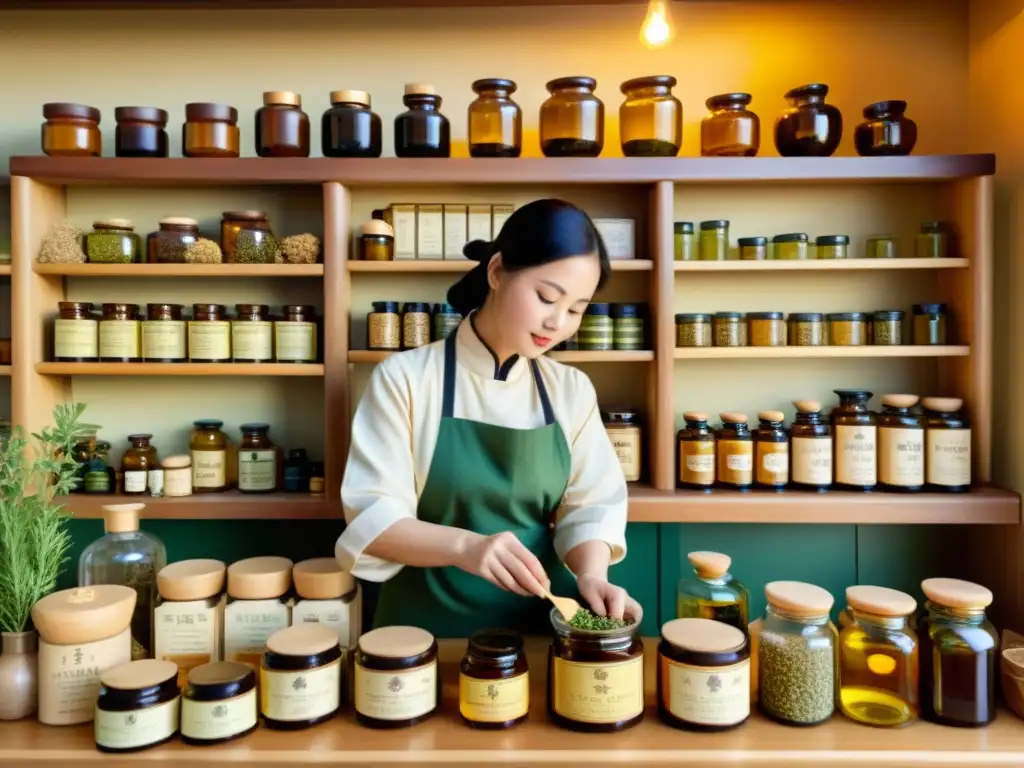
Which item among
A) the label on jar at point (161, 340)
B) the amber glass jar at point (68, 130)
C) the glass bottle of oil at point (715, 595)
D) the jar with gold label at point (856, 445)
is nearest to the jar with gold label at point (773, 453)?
the jar with gold label at point (856, 445)

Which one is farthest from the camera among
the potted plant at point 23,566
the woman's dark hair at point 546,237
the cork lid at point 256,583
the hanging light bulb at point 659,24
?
the hanging light bulb at point 659,24

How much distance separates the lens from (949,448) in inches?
74.8

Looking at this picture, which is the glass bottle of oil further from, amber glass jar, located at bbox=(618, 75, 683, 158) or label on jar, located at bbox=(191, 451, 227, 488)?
label on jar, located at bbox=(191, 451, 227, 488)

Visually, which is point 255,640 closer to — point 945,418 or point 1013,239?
point 945,418

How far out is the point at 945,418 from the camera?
1.91 m

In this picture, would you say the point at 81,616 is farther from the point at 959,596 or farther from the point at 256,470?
the point at 959,596

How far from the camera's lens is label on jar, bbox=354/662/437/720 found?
1030mm

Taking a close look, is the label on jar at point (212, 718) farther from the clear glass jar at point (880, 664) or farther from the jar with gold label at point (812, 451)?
the jar with gold label at point (812, 451)

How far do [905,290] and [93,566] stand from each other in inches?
84.1

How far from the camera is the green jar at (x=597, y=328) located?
1.97 m

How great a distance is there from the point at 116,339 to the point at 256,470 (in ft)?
1.65

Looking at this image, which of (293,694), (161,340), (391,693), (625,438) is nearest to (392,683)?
(391,693)

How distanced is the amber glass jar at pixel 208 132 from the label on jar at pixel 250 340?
1.47ft

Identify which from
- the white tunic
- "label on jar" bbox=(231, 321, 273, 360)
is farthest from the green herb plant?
"label on jar" bbox=(231, 321, 273, 360)
